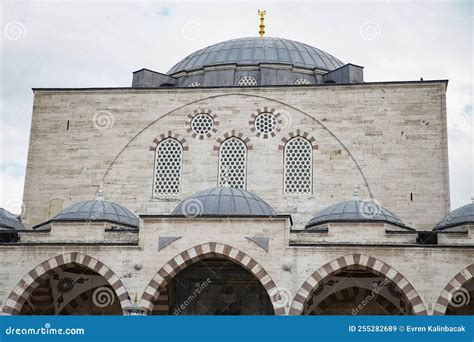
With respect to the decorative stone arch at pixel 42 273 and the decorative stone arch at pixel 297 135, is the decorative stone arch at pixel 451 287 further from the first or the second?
the decorative stone arch at pixel 42 273

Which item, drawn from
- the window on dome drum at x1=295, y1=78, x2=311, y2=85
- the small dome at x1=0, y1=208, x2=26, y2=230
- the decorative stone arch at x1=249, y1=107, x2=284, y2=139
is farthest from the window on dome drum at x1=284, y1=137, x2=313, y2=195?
the small dome at x1=0, y1=208, x2=26, y2=230

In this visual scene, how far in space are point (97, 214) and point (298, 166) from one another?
5.95 m

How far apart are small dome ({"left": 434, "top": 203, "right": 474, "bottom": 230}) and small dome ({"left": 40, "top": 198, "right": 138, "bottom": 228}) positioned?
737 cm

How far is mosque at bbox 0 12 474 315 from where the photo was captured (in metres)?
17.7

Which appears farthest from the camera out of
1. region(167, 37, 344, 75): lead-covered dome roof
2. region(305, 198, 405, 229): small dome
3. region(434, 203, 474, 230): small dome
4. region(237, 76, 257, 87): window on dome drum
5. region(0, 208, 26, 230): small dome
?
region(167, 37, 344, 75): lead-covered dome roof

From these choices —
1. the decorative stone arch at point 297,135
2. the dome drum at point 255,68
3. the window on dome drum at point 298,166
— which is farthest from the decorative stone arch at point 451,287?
the dome drum at point 255,68

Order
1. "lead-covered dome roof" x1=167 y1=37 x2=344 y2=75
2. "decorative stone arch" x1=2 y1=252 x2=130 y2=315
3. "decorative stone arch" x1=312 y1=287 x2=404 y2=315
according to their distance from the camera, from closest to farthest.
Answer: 1. "decorative stone arch" x1=2 y1=252 x2=130 y2=315
2. "decorative stone arch" x1=312 y1=287 x2=404 y2=315
3. "lead-covered dome roof" x1=167 y1=37 x2=344 y2=75

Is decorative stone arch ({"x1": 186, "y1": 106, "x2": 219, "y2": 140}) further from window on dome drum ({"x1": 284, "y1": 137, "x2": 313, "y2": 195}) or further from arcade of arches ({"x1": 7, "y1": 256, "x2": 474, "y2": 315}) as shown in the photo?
arcade of arches ({"x1": 7, "y1": 256, "x2": 474, "y2": 315})

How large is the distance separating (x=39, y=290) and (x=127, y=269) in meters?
3.19

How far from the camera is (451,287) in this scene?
17250 mm

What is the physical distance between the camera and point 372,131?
73.2 feet
